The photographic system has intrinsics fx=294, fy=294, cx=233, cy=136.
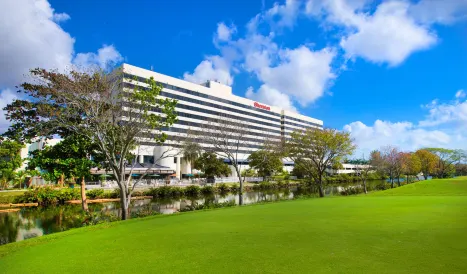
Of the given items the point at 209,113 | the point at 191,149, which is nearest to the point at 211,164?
the point at 191,149

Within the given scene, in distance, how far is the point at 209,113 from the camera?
87.6 metres

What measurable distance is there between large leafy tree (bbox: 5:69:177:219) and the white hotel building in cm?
3864

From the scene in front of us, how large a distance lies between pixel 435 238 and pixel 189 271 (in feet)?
19.1

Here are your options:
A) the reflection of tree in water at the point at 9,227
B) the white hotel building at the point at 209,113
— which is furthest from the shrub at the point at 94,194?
the white hotel building at the point at 209,113

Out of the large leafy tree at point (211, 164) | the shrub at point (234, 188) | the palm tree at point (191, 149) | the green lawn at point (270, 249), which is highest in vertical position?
the palm tree at point (191, 149)

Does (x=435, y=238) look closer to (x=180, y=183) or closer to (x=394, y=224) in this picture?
(x=394, y=224)

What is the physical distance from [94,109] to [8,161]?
39.2m

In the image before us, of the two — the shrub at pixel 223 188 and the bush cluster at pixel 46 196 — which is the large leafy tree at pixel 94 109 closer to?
the bush cluster at pixel 46 196

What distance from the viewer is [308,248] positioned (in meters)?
6.52

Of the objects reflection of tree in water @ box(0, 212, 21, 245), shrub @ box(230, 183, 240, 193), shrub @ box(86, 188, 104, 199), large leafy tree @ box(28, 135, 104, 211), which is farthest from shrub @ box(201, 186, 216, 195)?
reflection of tree in water @ box(0, 212, 21, 245)

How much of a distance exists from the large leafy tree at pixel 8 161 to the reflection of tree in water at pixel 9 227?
22570mm

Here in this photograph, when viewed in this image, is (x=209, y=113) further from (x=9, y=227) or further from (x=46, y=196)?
(x=9, y=227)

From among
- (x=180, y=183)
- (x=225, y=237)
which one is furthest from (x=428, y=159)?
(x=225, y=237)

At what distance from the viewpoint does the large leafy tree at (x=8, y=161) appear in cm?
4200
